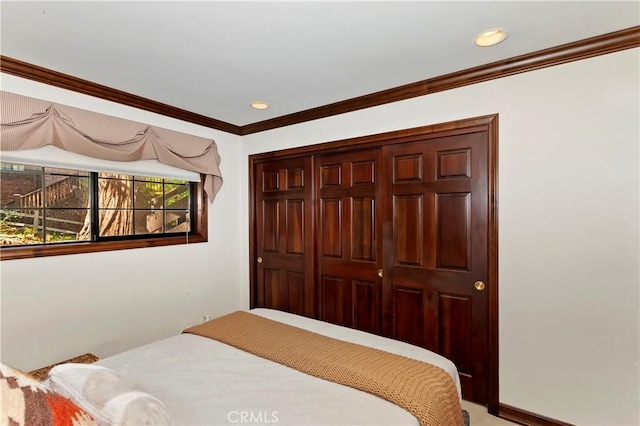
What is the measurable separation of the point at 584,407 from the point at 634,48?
2.17 m

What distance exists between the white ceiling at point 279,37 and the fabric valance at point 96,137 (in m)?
0.29

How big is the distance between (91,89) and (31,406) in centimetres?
240

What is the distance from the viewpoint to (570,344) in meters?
2.00

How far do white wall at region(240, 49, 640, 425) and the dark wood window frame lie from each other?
2.67m

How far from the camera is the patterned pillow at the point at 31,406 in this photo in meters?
0.82

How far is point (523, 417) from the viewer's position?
7.01 feet

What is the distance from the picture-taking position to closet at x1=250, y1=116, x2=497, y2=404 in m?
2.32

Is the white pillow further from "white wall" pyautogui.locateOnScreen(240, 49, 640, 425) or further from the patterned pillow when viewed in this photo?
"white wall" pyautogui.locateOnScreen(240, 49, 640, 425)

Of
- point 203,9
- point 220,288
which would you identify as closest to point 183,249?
point 220,288

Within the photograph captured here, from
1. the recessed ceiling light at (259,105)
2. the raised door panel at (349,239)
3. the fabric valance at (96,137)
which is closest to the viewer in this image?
the fabric valance at (96,137)

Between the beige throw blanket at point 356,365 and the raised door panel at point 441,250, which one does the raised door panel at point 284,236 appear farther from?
the beige throw blanket at point 356,365

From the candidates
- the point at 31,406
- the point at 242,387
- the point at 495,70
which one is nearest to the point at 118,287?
the point at 242,387

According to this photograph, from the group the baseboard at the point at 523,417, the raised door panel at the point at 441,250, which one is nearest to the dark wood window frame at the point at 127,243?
the raised door panel at the point at 441,250

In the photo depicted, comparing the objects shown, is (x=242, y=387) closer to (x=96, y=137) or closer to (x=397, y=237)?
(x=397, y=237)
